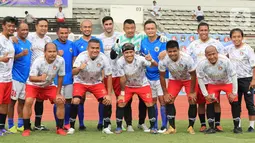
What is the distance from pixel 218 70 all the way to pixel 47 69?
3.37 metres

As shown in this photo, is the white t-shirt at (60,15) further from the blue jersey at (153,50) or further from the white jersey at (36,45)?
the blue jersey at (153,50)

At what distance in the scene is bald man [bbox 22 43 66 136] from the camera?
8.63 metres

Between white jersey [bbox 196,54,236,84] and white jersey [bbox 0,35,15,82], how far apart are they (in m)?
3.67

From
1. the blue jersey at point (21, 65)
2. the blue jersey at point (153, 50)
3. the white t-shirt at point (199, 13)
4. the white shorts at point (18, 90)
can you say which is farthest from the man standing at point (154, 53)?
the white t-shirt at point (199, 13)

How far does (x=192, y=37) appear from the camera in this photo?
1959cm

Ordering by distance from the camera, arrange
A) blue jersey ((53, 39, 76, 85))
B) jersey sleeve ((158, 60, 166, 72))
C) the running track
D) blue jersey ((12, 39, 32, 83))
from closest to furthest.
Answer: jersey sleeve ((158, 60, 166, 72)) → blue jersey ((12, 39, 32, 83)) → blue jersey ((53, 39, 76, 85)) → the running track

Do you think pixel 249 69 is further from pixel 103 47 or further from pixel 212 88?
pixel 103 47

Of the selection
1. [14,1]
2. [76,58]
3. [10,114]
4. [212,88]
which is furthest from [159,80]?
[14,1]

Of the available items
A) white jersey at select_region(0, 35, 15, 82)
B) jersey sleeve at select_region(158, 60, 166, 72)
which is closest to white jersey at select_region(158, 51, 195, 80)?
jersey sleeve at select_region(158, 60, 166, 72)

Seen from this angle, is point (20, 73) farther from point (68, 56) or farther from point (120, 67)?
point (120, 67)

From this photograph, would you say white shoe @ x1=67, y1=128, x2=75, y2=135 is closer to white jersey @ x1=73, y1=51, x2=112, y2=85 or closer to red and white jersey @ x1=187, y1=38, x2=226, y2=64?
white jersey @ x1=73, y1=51, x2=112, y2=85

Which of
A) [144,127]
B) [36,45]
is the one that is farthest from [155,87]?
[36,45]

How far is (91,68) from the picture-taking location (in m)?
9.07

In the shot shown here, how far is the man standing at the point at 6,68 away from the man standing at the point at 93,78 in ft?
4.11
